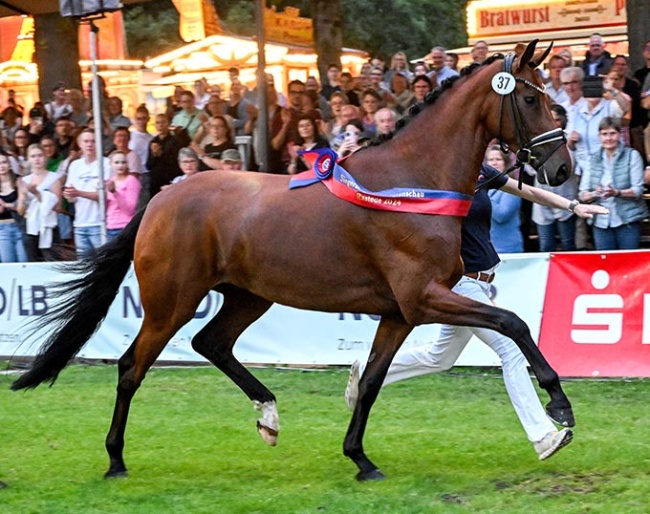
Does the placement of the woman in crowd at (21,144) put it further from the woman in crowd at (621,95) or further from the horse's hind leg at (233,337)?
the horse's hind leg at (233,337)

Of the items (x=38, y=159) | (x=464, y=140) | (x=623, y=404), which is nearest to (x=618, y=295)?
(x=623, y=404)

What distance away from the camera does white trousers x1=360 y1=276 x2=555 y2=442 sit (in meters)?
6.38

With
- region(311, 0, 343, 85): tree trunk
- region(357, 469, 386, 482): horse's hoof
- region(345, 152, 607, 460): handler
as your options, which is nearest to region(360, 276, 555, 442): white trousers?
region(345, 152, 607, 460): handler

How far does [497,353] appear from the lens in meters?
6.71

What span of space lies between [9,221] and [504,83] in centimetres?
840

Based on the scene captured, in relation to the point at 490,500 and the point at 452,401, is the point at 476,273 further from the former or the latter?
the point at 452,401

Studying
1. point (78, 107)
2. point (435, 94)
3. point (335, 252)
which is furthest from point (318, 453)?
point (78, 107)

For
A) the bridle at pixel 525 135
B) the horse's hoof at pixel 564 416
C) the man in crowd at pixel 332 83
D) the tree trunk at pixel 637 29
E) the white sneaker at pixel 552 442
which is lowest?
the white sneaker at pixel 552 442

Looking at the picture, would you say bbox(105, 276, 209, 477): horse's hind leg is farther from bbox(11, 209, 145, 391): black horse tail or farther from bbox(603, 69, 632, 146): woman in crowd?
bbox(603, 69, 632, 146): woman in crowd

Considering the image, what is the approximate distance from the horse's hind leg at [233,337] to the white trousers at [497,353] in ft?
2.24

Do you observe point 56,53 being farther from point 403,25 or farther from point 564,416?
point 403,25

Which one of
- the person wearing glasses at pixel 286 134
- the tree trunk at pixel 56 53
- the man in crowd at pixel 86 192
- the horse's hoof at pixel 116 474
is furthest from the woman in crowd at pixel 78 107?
the horse's hoof at pixel 116 474

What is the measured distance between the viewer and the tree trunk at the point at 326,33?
19.2m

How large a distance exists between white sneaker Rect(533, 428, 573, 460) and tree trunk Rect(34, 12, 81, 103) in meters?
13.8
